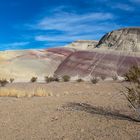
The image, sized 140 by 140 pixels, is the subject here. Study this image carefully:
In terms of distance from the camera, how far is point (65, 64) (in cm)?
6831

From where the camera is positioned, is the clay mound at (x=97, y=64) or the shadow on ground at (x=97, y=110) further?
the clay mound at (x=97, y=64)

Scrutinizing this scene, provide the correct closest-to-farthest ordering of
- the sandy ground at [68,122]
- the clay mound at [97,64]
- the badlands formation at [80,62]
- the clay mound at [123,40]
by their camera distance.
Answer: the sandy ground at [68,122], the clay mound at [97,64], the badlands formation at [80,62], the clay mound at [123,40]

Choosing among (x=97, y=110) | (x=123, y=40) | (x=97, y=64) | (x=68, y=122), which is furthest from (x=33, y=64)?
(x=68, y=122)

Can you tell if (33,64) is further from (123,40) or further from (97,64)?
(123,40)

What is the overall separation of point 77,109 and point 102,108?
109cm

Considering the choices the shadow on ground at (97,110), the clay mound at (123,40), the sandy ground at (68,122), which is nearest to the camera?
the sandy ground at (68,122)

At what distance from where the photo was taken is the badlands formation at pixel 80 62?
203 feet

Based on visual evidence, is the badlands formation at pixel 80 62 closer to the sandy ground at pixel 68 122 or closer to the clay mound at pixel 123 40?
the clay mound at pixel 123 40

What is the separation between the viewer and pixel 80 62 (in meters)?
66.8

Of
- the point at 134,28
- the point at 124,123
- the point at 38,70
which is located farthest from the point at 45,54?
the point at 124,123

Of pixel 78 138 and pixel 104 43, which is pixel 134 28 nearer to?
pixel 104 43

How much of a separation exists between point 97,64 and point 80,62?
12.7 feet

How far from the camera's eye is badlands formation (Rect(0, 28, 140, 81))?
61875 millimetres

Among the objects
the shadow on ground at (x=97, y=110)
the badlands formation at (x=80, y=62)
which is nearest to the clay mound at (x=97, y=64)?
the badlands formation at (x=80, y=62)
